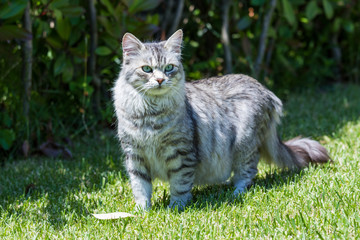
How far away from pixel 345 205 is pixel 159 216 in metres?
1.12

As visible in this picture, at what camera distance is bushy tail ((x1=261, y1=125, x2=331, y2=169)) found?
3.62 meters

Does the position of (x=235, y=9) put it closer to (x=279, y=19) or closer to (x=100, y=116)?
(x=279, y=19)

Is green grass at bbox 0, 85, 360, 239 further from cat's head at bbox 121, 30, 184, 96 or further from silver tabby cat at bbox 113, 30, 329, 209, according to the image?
cat's head at bbox 121, 30, 184, 96

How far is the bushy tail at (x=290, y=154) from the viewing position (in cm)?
362

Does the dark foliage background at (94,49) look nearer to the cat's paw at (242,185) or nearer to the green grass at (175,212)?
the green grass at (175,212)

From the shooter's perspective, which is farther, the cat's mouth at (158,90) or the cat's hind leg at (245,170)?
the cat's hind leg at (245,170)

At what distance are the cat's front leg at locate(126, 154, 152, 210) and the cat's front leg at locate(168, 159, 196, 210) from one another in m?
0.17

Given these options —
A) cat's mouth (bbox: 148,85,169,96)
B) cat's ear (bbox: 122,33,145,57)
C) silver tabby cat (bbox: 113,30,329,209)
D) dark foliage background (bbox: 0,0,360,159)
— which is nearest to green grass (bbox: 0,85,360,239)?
silver tabby cat (bbox: 113,30,329,209)

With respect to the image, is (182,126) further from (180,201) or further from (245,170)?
(245,170)

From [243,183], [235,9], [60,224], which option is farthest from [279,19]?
[60,224]

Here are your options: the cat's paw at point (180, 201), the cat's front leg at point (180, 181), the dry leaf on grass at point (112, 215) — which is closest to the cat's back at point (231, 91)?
the cat's front leg at point (180, 181)

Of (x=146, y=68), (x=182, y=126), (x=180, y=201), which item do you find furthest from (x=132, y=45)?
(x=180, y=201)

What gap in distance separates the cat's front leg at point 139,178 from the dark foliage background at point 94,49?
1.48 meters

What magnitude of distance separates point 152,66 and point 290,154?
139 cm
